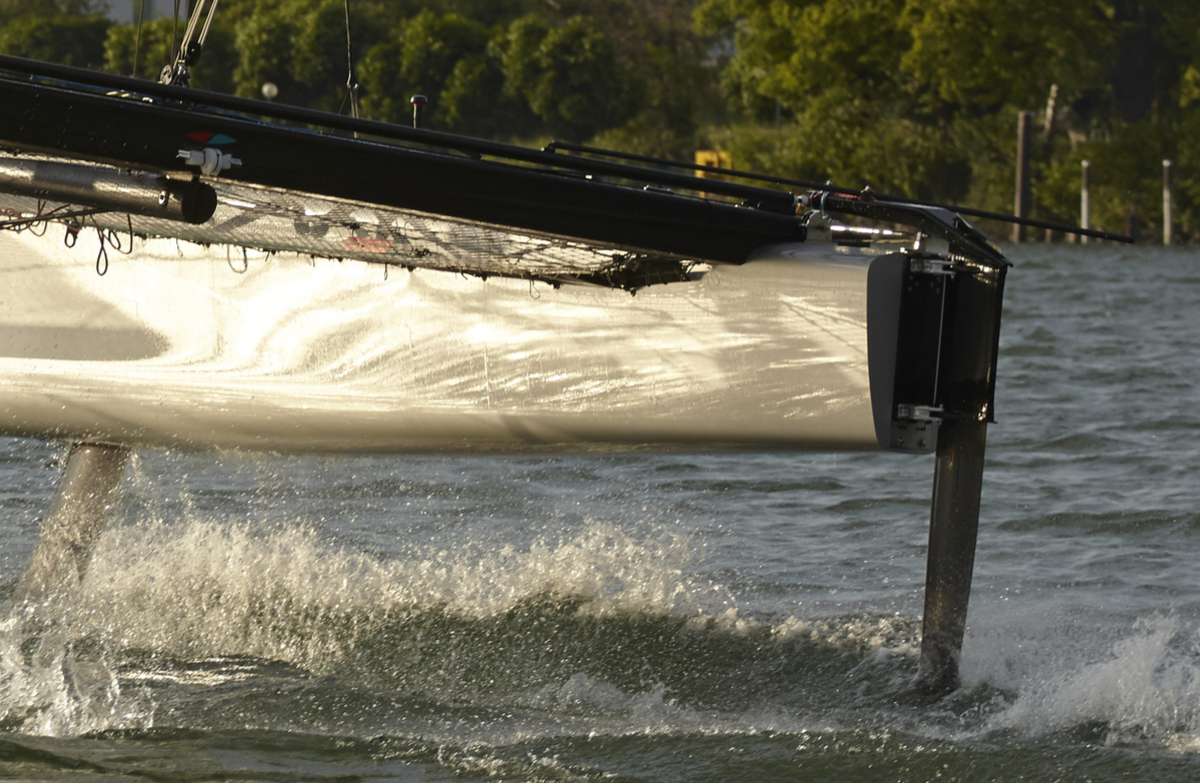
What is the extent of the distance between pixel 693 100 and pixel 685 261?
39.4 metres

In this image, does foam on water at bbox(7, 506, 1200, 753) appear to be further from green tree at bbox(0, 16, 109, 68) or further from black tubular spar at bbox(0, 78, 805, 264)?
green tree at bbox(0, 16, 109, 68)

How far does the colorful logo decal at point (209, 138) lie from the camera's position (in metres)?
3.49

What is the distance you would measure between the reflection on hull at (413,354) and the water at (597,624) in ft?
0.92

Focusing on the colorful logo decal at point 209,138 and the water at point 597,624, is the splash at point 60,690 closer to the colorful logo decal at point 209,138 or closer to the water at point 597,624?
the water at point 597,624

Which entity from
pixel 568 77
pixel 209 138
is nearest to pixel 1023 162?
pixel 568 77

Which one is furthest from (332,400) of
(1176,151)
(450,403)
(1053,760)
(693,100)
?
(693,100)

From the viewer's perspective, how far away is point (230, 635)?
16.1 feet

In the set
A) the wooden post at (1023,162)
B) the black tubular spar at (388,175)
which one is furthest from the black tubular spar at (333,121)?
the wooden post at (1023,162)

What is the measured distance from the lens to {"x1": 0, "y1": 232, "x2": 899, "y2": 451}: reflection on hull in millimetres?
4074

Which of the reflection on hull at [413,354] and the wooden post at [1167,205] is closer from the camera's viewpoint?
the reflection on hull at [413,354]

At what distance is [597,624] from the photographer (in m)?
4.98

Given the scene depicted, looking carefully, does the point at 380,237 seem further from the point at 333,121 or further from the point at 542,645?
the point at 542,645

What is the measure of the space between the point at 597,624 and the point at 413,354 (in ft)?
2.62

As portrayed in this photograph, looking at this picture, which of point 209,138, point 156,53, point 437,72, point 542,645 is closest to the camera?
point 209,138
